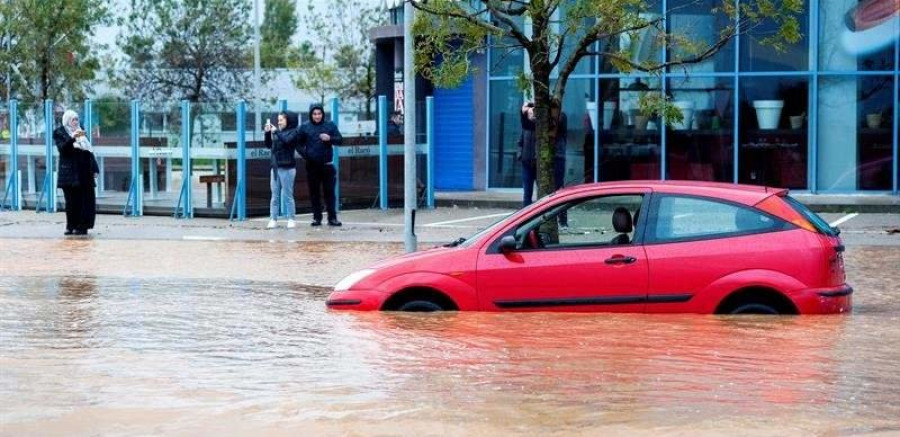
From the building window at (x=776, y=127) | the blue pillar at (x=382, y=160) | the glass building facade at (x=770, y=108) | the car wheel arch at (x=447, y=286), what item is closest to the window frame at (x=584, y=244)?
the car wheel arch at (x=447, y=286)

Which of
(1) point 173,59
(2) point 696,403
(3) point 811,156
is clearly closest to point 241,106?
(3) point 811,156

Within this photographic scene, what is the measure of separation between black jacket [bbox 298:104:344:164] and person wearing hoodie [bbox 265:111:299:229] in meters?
0.15

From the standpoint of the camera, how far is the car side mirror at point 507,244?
1190 cm

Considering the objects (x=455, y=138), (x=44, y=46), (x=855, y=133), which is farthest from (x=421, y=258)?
(x=44, y=46)

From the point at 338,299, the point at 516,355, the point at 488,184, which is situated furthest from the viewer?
the point at 488,184

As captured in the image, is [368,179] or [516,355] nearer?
[516,355]

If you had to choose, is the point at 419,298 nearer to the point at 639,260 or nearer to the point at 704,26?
the point at 639,260

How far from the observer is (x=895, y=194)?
27.0 meters

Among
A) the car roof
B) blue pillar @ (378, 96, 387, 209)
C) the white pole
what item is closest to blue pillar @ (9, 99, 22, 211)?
blue pillar @ (378, 96, 387, 209)

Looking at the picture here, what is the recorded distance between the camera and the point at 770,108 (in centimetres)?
2731

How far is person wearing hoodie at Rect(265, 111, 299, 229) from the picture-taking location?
22859mm

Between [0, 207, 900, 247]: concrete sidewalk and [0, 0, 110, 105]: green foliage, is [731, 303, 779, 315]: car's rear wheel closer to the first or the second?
[0, 207, 900, 247]: concrete sidewalk

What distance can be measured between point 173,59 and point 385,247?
27280 mm

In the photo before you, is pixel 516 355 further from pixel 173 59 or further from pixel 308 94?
pixel 308 94
